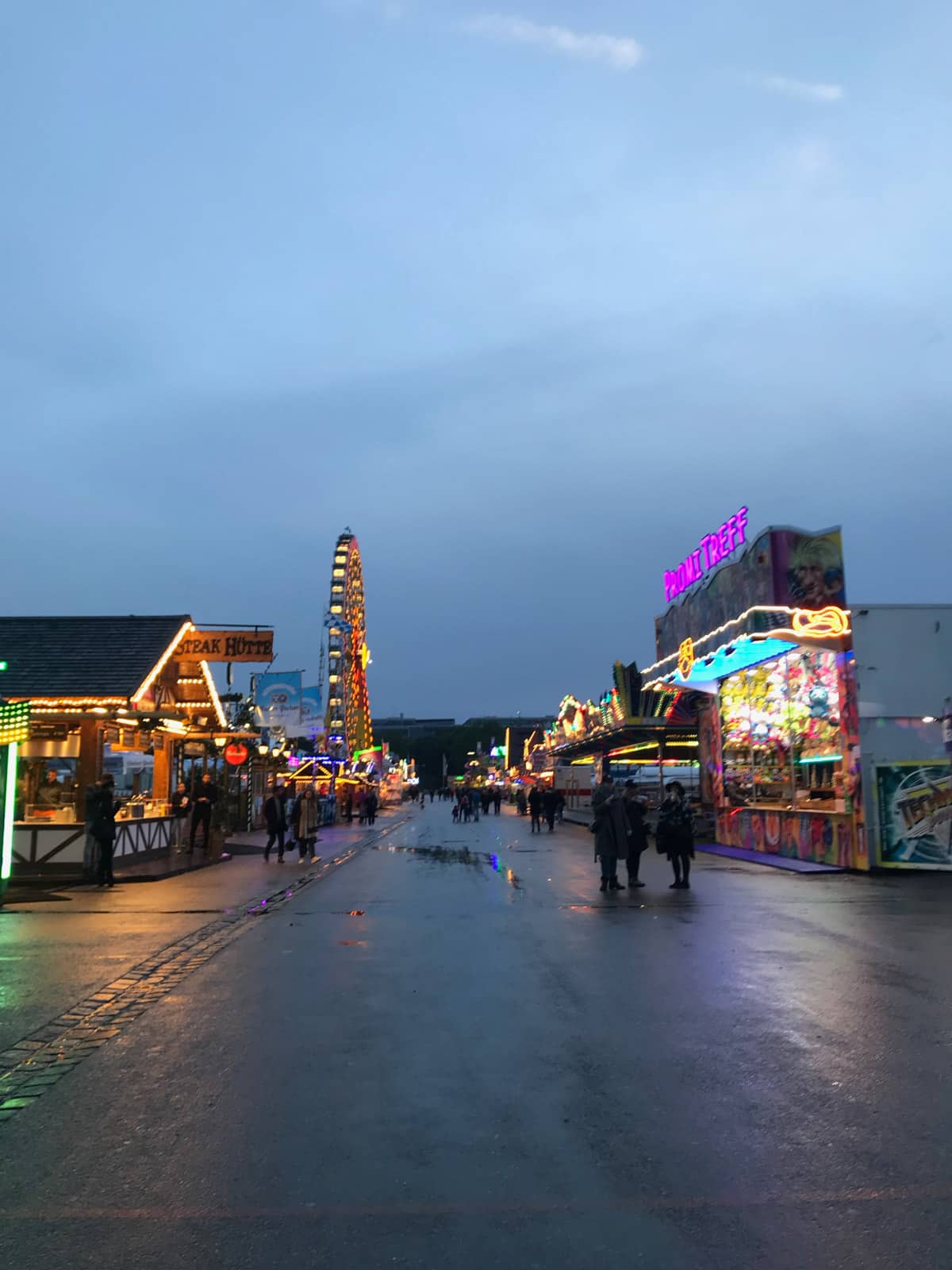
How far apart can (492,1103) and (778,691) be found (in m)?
21.6

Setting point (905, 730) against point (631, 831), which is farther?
point (905, 730)

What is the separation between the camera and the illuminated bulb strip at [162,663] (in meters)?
21.5

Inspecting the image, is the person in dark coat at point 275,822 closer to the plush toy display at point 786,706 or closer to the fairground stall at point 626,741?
the fairground stall at point 626,741

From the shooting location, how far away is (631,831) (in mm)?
17484

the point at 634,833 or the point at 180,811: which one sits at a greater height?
the point at 180,811

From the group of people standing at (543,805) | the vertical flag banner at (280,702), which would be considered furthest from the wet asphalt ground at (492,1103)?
the group of people standing at (543,805)

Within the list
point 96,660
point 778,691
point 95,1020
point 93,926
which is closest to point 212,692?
point 96,660

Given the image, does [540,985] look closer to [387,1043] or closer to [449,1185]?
[387,1043]

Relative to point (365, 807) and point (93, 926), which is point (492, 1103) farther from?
point (365, 807)

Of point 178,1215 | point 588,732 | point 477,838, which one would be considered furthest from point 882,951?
point 588,732

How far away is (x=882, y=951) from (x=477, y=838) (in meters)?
24.8

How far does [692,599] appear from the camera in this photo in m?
29.9

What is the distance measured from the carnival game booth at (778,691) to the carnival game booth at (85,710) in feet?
37.7

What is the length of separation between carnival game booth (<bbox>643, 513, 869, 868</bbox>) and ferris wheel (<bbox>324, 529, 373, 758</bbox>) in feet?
144
